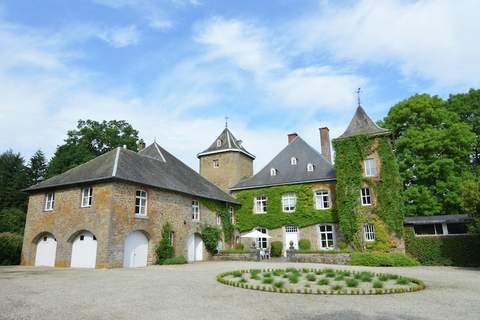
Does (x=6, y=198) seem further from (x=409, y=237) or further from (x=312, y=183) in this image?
(x=409, y=237)

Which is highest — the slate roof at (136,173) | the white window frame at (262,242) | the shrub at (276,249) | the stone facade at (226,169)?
the stone facade at (226,169)

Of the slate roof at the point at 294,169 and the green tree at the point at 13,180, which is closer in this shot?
the slate roof at the point at 294,169

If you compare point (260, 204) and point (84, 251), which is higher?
point (260, 204)

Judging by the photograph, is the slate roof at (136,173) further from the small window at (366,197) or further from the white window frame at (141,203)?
the small window at (366,197)

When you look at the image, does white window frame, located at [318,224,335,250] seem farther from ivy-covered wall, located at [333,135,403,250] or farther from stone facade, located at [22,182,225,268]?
stone facade, located at [22,182,225,268]

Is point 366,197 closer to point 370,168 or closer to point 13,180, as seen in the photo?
point 370,168

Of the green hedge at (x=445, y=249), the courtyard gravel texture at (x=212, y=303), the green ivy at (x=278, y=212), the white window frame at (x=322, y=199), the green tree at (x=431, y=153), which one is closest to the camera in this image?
the courtyard gravel texture at (x=212, y=303)

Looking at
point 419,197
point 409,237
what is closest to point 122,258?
point 409,237

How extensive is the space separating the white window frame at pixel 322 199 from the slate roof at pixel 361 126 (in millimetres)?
4247

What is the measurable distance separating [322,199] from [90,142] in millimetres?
29137

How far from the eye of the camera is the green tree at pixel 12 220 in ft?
106

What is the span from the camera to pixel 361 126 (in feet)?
76.3

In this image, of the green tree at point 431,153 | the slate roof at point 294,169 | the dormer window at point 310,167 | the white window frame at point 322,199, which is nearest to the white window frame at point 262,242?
the slate roof at point 294,169

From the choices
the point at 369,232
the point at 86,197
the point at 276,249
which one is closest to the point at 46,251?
the point at 86,197
